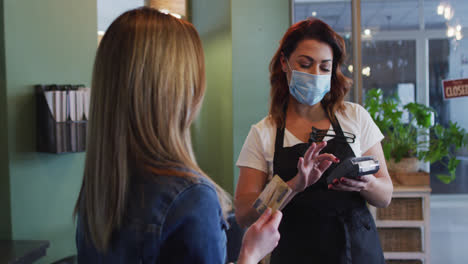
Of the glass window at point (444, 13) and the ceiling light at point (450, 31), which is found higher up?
the glass window at point (444, 13)

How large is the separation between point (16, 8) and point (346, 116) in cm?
200

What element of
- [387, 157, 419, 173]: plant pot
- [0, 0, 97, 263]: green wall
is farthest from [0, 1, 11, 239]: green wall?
[387, 157, 419, 173]: plant pot

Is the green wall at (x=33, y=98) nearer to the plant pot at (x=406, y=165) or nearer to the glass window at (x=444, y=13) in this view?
the plant pot at (x=406, y=165)

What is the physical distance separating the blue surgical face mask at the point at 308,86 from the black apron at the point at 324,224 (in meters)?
0.20

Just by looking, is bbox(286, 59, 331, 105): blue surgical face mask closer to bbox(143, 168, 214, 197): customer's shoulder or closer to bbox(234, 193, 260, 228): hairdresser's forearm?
bbox(234, 193, 260, 228): hairdresser's forearm

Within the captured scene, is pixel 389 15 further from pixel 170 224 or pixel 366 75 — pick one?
pixel 170 224

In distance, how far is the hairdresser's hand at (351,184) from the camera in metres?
1.48

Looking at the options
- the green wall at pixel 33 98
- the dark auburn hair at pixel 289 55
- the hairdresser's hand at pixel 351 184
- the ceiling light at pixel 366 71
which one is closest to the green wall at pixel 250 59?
the ceiling light at pixel 366 71

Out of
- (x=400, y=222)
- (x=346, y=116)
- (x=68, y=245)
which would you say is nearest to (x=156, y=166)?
(x=346, y=116)

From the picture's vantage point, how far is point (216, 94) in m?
4.34

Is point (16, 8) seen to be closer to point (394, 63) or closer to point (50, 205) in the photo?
point (50, 205)

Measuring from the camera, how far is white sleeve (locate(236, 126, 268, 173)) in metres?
1.66

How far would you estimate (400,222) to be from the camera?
3.31m

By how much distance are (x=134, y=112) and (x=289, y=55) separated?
3.42 ft
